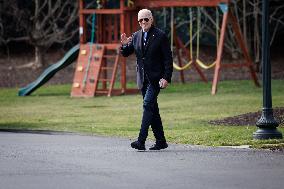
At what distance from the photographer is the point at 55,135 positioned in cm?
1759

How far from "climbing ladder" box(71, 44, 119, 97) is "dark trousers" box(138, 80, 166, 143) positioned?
45.3 feet

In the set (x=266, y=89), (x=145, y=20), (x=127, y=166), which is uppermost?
(x=145, y=20)

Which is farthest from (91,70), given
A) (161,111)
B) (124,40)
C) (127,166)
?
(127,166)

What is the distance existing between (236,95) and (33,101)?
4.94m

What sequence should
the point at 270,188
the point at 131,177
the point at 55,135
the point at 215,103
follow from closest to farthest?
the point at 270,188, the point at 131,177, the point at 55,135, the point at 215,103

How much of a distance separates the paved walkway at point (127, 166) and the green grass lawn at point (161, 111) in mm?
1387

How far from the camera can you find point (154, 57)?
14.7m

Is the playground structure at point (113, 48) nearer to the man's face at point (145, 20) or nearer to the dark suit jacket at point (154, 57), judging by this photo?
the dark suit jacket at point (154, 57)

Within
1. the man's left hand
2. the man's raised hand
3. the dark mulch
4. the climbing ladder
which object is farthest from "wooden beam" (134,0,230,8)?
the man's left hand

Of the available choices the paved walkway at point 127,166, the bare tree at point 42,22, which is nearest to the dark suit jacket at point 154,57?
the paved walkway at point 127,166

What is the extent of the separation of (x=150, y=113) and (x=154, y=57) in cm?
74

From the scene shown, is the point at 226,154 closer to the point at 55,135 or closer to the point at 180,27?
the point at 55,135

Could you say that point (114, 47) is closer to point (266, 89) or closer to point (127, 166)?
point (266, 89)

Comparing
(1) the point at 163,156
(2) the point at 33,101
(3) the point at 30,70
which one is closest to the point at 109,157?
(1) the point at 163,156
